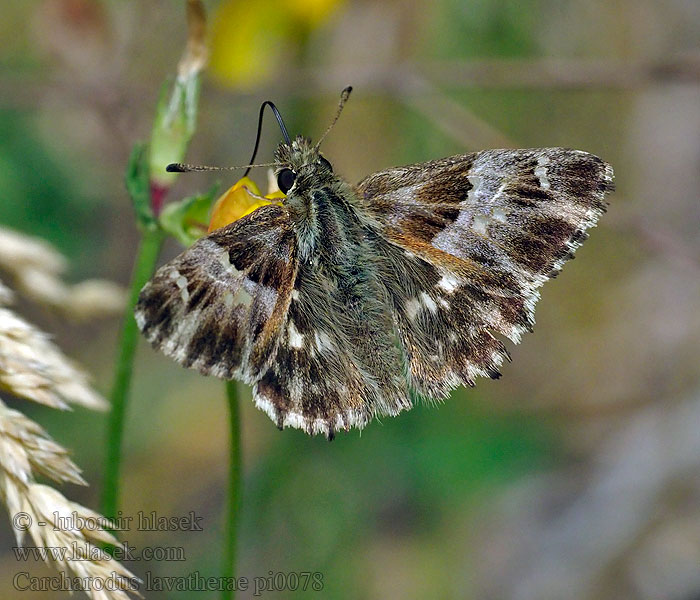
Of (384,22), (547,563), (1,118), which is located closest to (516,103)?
(384,22)

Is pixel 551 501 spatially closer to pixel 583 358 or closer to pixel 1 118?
pixel 583 358

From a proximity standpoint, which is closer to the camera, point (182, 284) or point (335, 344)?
point (182, 284)

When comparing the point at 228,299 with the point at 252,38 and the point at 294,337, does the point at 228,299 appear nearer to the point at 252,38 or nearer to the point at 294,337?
the point at 294,337

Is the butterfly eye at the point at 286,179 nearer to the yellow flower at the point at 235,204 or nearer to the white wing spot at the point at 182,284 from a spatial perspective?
the yellow flower at the point at 235,204

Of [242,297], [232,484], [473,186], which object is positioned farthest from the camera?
[473,186]

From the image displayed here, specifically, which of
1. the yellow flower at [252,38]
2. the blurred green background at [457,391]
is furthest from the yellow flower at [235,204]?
the yellow flower at [252,38]

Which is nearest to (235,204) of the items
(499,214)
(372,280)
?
(372,280)

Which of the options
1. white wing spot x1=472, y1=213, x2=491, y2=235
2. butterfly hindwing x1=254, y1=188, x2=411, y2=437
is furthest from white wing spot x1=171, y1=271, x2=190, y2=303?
white wing spot x1=472, y1=213, x2=491, y2=235
